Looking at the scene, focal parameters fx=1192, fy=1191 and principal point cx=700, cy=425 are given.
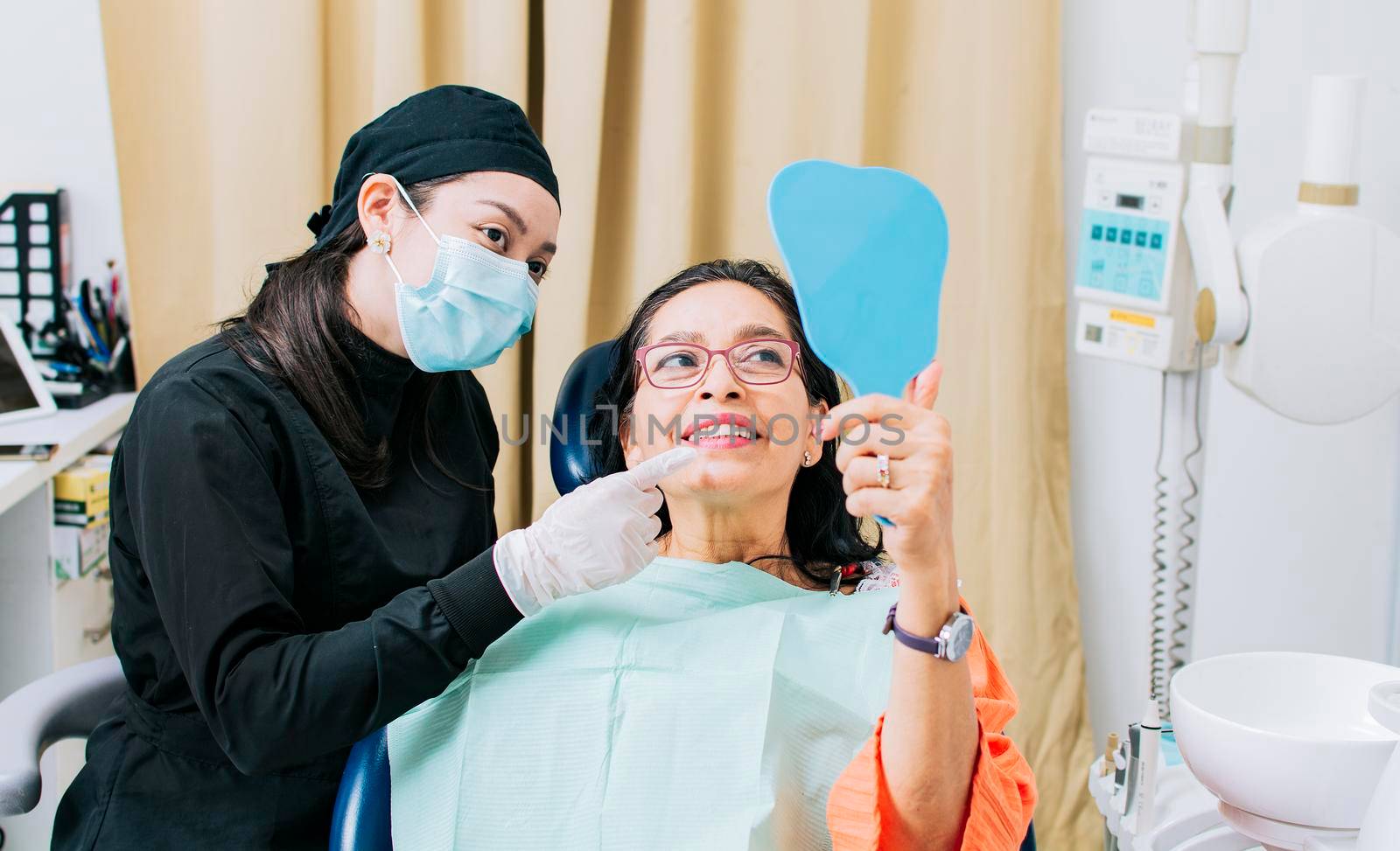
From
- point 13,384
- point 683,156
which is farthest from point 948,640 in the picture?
point 13,384

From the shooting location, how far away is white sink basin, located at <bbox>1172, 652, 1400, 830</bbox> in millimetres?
1039

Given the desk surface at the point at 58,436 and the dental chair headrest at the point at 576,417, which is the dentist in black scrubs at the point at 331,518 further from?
the desk surface at the point at 58,436

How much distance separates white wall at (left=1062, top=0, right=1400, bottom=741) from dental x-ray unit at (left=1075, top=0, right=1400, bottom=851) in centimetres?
21

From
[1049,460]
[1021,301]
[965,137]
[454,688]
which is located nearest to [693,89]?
[965,137]

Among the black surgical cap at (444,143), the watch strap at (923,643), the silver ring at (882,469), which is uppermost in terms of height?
the black surgical cap at (444,143)

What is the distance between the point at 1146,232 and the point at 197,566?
4.42ft

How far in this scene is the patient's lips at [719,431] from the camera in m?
1.35

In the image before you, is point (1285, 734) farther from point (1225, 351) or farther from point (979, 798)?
point (1225, 351)

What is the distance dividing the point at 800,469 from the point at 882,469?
604 millimetres

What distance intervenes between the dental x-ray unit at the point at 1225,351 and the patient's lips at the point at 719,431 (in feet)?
1.71

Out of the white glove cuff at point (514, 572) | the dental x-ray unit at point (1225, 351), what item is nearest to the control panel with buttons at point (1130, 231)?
the dental x-ray unit at point (1225, 351)

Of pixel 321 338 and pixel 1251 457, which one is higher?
pixel 321 338

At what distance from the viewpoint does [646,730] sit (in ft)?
4.16

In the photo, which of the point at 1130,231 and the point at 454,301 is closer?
the point at 454,301
